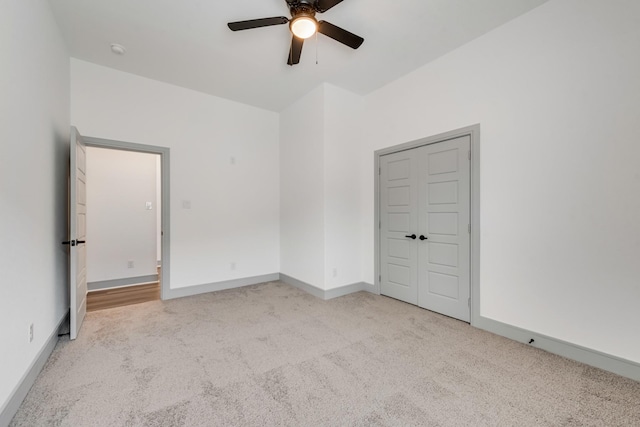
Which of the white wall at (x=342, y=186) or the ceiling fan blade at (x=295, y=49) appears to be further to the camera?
the white wall at (x=342, y=186)

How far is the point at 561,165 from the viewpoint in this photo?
7.47ft

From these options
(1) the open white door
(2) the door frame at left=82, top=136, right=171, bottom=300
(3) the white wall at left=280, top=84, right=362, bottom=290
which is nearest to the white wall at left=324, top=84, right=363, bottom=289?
(3) the white wall at left=280, top=84, right=362, bottom=290

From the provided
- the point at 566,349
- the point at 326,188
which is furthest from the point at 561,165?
the point at 326,188

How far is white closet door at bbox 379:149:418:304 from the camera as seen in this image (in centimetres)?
347

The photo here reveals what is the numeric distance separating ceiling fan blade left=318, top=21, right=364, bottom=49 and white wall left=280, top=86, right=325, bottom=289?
4.49 feet

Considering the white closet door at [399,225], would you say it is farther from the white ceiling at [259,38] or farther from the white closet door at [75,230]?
the white closet door at [75,230]

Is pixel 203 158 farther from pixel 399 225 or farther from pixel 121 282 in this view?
pixel 399 225

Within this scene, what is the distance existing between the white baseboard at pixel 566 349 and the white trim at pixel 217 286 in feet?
10.3

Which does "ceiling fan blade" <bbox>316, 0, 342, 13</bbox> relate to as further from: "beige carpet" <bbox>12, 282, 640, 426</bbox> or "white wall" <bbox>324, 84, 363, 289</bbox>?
"beige carpet" <bbox>12, 282, 640, 426</bbox>

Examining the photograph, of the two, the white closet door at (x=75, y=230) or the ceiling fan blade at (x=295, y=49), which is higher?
the ceiling fan blade at (x=295, y=49)

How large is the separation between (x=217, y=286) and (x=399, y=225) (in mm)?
2874

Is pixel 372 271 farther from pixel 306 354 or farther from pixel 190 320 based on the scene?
pixel 190 320

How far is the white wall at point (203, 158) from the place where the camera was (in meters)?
3.39

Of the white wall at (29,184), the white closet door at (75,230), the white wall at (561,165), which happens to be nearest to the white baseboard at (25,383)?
the white wall at (29,184)
